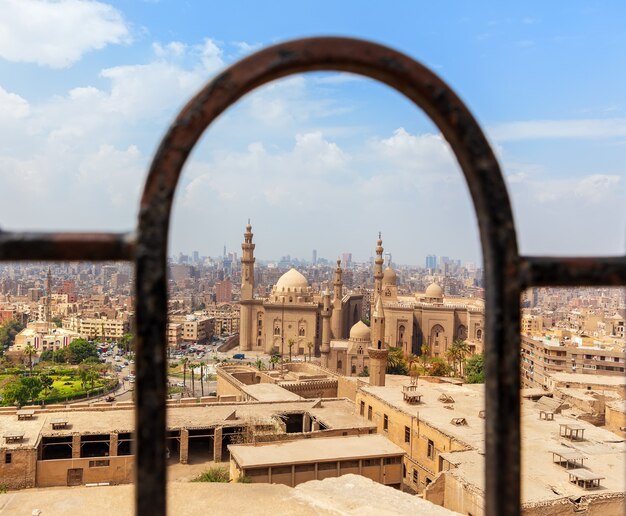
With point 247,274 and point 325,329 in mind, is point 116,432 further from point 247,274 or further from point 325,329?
point 247,274

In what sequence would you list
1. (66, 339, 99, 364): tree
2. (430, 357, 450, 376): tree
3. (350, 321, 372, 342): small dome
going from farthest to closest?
1. (66, 339, 99, 364): tree
2. (350, 321, 372, 342): small dome
3. (430, 357, 450, 376): tree

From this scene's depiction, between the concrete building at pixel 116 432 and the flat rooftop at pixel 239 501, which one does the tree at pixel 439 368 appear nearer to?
the concrete building at pixel 116 432

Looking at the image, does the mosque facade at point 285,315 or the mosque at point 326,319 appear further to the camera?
the mosque facade at point 285,315

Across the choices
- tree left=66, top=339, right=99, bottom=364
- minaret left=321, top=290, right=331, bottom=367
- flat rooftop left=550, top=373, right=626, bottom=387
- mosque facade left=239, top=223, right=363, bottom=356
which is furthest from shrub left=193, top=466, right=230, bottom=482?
tree left=66, top=339, right=99, bottom=364

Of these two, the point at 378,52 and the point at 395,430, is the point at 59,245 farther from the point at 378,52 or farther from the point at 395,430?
the point at 395,430

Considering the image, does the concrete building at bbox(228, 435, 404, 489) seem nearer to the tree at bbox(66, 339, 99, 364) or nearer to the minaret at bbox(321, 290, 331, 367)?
the minaret at bbox(321, 290, 331, 367)

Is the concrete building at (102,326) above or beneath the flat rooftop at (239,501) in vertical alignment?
beneath

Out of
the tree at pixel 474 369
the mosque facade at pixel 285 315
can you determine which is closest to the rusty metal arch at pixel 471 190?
the tree at pixel 474 369
